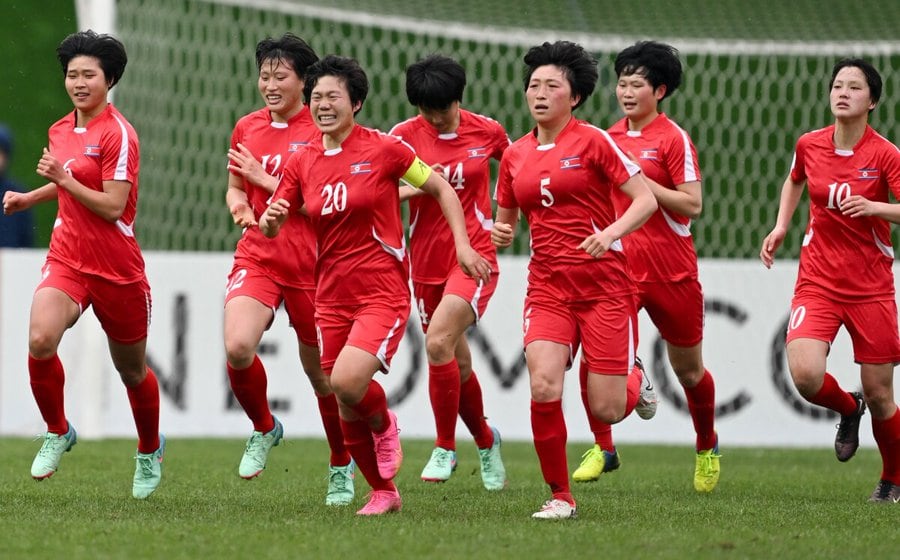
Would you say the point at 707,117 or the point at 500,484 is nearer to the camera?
the point at 500,484

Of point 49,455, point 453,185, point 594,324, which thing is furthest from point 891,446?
point 49,455

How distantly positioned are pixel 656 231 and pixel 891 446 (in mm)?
1829

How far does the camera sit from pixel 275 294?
8734 mm

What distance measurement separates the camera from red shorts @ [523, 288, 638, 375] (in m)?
7.61

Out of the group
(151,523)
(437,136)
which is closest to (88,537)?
(151,523)

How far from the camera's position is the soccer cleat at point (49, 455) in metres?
7.98

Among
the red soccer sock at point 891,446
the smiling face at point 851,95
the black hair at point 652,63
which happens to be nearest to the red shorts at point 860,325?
the red soccer sock at point 891,446

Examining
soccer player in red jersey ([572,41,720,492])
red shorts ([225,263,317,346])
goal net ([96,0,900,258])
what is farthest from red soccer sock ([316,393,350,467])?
goal net ([96,0,900,258])

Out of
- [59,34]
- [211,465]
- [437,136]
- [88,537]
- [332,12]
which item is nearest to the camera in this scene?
[88,537]

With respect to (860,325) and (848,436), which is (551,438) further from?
(848,436)

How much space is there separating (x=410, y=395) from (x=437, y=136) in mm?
4485

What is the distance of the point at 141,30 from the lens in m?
14.3

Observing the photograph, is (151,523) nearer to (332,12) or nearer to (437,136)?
(437,136)

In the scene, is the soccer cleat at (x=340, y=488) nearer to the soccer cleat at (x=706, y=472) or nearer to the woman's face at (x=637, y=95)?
the soccer cleat at (x=706, y=472)
